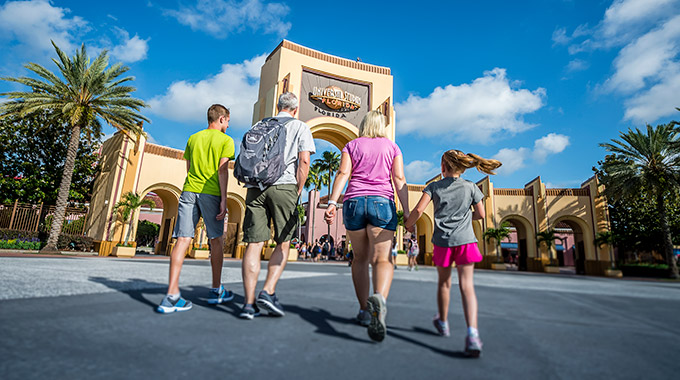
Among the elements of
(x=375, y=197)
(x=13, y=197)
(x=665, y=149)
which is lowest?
(x=375, y=197)

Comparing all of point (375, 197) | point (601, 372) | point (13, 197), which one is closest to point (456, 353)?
point (601, 372)

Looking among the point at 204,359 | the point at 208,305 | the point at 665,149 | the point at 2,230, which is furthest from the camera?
the point at 665,149

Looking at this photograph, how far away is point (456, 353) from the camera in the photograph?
1748 millimetres

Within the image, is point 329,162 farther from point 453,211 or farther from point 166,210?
point 453,211

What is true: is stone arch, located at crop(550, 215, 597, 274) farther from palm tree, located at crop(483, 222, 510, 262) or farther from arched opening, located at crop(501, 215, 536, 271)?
palm tree, located at crop(483, 222, 510, 262)

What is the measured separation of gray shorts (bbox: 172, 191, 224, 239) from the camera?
9.15 feet

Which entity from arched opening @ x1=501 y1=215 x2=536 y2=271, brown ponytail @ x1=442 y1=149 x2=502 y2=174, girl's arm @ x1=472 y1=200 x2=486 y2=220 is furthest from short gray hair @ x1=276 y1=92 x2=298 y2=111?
arched opening @ x1=501 y1=215 x2=536 y2=271

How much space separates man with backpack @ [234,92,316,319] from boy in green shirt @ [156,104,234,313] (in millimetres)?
266

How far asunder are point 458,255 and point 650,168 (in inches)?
1054

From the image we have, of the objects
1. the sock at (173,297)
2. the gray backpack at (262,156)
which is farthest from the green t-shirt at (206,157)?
the sock at (173,297)

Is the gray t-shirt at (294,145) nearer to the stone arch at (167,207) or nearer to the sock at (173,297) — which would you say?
the sock at (173,297)

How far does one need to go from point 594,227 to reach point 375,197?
27377 mm

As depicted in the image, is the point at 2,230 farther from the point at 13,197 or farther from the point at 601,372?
the point at 601,372

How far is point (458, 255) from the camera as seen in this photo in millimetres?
2211
